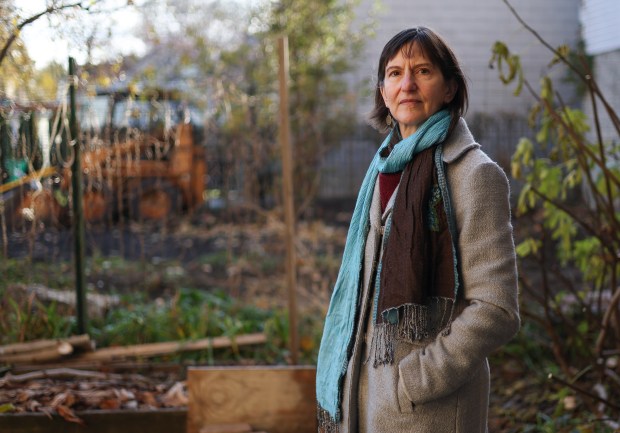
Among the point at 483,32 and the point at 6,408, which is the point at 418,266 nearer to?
the point at 6,408

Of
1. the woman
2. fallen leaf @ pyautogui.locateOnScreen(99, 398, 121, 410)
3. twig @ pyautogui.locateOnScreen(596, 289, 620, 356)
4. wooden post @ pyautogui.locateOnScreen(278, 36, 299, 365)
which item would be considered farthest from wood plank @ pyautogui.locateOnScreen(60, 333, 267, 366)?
the woman

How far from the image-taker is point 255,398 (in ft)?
13.3

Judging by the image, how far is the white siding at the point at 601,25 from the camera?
10.5m

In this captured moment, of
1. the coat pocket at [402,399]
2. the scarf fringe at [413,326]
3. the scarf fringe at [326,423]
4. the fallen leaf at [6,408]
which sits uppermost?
the scarf fringe at [413,326]

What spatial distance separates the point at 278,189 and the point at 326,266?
102 centimetres

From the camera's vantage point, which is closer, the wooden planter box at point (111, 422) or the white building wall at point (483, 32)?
the wooden planter box at point (111, 422)

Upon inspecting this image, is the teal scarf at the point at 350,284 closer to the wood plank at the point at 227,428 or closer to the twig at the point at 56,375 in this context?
the wood plank at the point at 227,428

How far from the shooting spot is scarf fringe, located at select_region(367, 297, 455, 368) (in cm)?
223

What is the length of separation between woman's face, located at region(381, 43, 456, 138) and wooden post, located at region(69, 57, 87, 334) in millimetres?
3450

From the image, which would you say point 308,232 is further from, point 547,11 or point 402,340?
point 547,11

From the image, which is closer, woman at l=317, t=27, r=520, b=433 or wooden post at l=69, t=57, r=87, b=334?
woman at l=317, t=27, r=520, b=433

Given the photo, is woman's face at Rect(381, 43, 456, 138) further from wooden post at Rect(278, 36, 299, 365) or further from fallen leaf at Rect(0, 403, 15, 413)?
wooden post at Rect(278, 36, 299, 365)

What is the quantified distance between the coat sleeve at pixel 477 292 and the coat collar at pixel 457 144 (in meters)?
0.05

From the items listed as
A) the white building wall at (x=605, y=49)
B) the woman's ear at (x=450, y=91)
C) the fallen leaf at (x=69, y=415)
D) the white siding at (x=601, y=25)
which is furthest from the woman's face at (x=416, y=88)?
the white building wall at (x=605, y=49)
